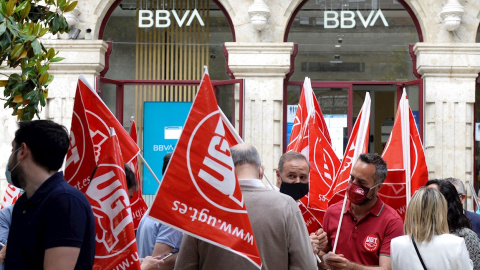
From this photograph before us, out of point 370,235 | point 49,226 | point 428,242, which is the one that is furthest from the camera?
point 370,235

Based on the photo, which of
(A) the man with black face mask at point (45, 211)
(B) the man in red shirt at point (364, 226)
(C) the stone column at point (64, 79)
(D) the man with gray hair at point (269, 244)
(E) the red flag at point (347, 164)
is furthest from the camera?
(C) the stone column at point (64, 79)

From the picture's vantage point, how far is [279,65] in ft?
43.4

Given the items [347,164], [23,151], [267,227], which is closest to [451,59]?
[347,164]

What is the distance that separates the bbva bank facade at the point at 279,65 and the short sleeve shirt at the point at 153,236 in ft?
22.7

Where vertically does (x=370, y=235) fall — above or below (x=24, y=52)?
below

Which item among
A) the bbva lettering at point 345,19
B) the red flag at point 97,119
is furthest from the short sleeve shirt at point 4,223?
the bbva lettering at point 345,19

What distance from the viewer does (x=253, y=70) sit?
1330 cm

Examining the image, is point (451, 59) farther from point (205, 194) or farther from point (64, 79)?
point (205, 194)

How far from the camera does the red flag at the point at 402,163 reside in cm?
762

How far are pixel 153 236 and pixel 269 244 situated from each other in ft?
5.30

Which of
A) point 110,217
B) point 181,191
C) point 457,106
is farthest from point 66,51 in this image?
point 181,191

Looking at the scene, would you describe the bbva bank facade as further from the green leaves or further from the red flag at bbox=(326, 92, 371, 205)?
the green leaves

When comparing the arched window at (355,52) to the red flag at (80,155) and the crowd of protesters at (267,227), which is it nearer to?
the crowd of protesters at (267,227)

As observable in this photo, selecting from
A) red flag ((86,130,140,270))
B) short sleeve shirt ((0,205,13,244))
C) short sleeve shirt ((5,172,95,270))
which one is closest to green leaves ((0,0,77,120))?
short sleeve shirt ((0,205,13,244))
